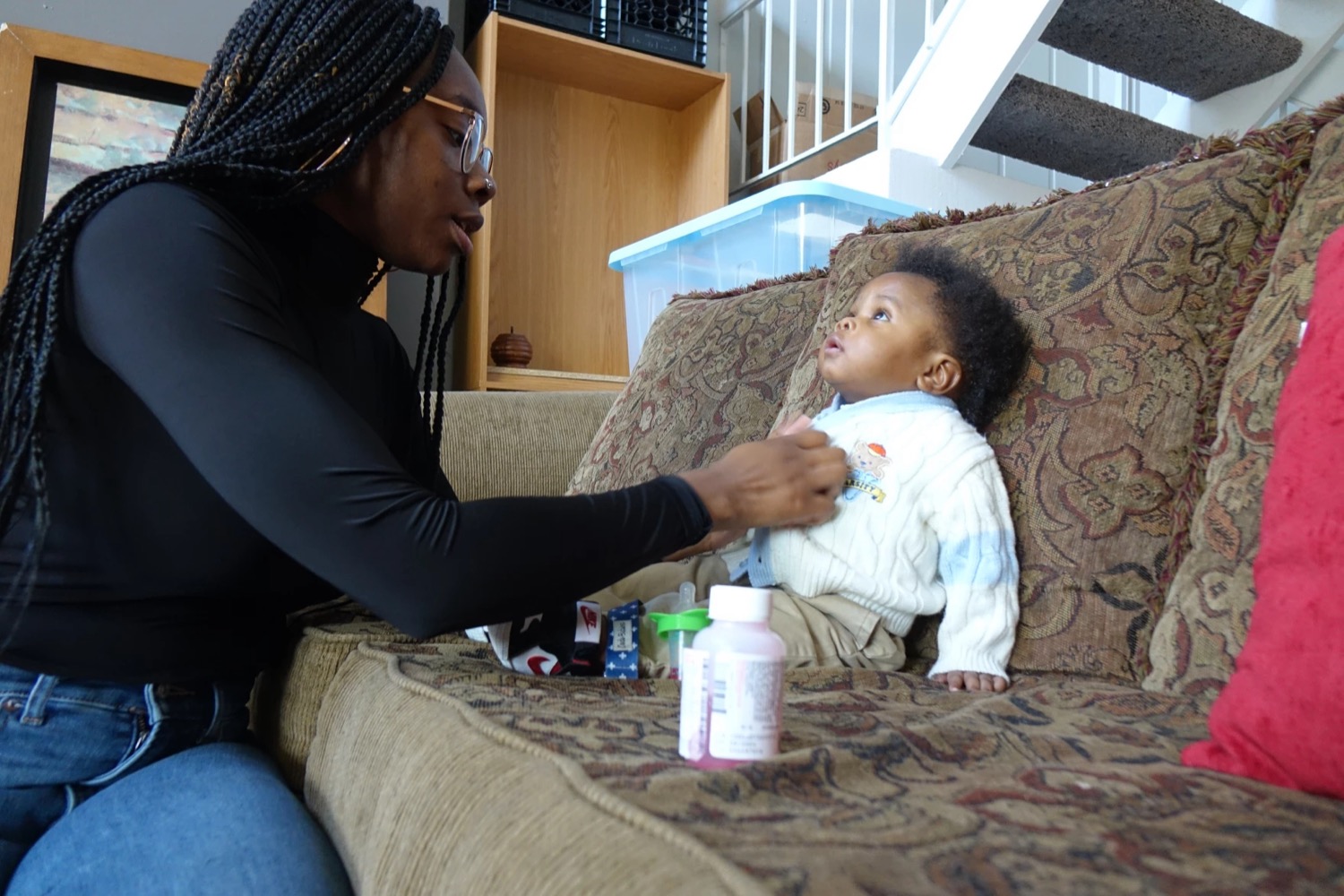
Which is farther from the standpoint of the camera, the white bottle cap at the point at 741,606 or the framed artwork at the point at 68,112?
the framed artwork at the point at 68,112

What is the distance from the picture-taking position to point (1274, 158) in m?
1.12

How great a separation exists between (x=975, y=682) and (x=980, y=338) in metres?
0.43

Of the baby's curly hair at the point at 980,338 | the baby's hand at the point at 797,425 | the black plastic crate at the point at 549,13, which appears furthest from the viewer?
the black plastic crate at the point at 549,13

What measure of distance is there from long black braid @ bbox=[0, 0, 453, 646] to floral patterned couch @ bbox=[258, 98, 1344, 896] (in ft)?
1.29

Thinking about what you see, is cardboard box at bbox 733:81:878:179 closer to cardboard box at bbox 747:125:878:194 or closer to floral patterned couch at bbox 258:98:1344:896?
cardboard box at bbox 747:125:878:194

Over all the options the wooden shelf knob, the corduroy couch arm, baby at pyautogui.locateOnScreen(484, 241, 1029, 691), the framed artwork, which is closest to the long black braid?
baby at pyautogui.locateOnScreen(484, 241, 1029, 691)

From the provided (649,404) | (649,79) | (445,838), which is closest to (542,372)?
(649,79)

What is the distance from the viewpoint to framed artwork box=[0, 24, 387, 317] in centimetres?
268

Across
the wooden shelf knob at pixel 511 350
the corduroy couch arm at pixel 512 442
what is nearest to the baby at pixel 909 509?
the corduroy couch arm at pixel 512 442

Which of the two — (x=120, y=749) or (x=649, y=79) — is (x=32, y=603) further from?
(x=649, y=79)

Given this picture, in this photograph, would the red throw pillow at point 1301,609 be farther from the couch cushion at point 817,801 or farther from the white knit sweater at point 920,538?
the white knit sweater at point 920,538

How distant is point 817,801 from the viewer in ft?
1.99

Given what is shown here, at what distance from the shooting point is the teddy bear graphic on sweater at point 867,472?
1.23m

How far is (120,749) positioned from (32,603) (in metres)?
0.17
